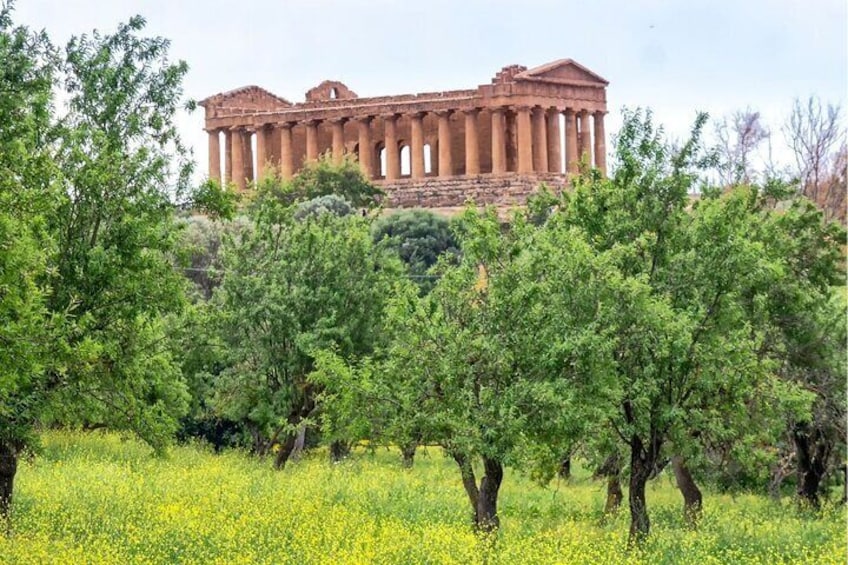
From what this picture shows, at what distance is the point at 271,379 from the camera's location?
36.3m

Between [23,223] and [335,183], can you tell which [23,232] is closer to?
[23,223]

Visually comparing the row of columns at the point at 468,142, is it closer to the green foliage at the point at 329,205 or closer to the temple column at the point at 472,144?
the temple column at the point at 472,144

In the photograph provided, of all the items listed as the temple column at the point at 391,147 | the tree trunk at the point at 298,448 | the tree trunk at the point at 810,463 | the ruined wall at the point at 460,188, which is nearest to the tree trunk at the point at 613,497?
the tree trunk at the point at 810,463

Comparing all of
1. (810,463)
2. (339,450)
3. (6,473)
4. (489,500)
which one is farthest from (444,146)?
(6,473)

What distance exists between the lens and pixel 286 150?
10131 cm

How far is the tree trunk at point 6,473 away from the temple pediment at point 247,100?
80249 millimetres

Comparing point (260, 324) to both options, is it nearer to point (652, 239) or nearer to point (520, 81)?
point (652, 239)

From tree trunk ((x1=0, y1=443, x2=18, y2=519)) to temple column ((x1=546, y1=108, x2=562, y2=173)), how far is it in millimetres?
75403

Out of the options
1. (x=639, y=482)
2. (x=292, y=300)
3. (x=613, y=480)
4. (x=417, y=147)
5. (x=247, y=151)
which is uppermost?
(x=247, y=151)

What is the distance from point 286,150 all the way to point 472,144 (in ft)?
40.7

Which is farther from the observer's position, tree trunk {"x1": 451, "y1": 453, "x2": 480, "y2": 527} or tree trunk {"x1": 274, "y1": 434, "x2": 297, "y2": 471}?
tree trunk {"x1": 274, "y1": 434, "x2": 297, "y2": 471}

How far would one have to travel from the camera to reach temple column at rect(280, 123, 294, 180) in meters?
100

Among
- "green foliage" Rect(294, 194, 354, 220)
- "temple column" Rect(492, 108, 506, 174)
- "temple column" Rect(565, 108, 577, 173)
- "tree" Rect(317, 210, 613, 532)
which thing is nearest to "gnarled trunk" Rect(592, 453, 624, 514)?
"tree" Rect(317, 210, 613, 532)

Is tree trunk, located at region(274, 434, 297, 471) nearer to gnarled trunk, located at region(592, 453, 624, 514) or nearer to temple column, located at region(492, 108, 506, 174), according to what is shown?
gnarled trunk, located at region(592, 453, 624, 514)
